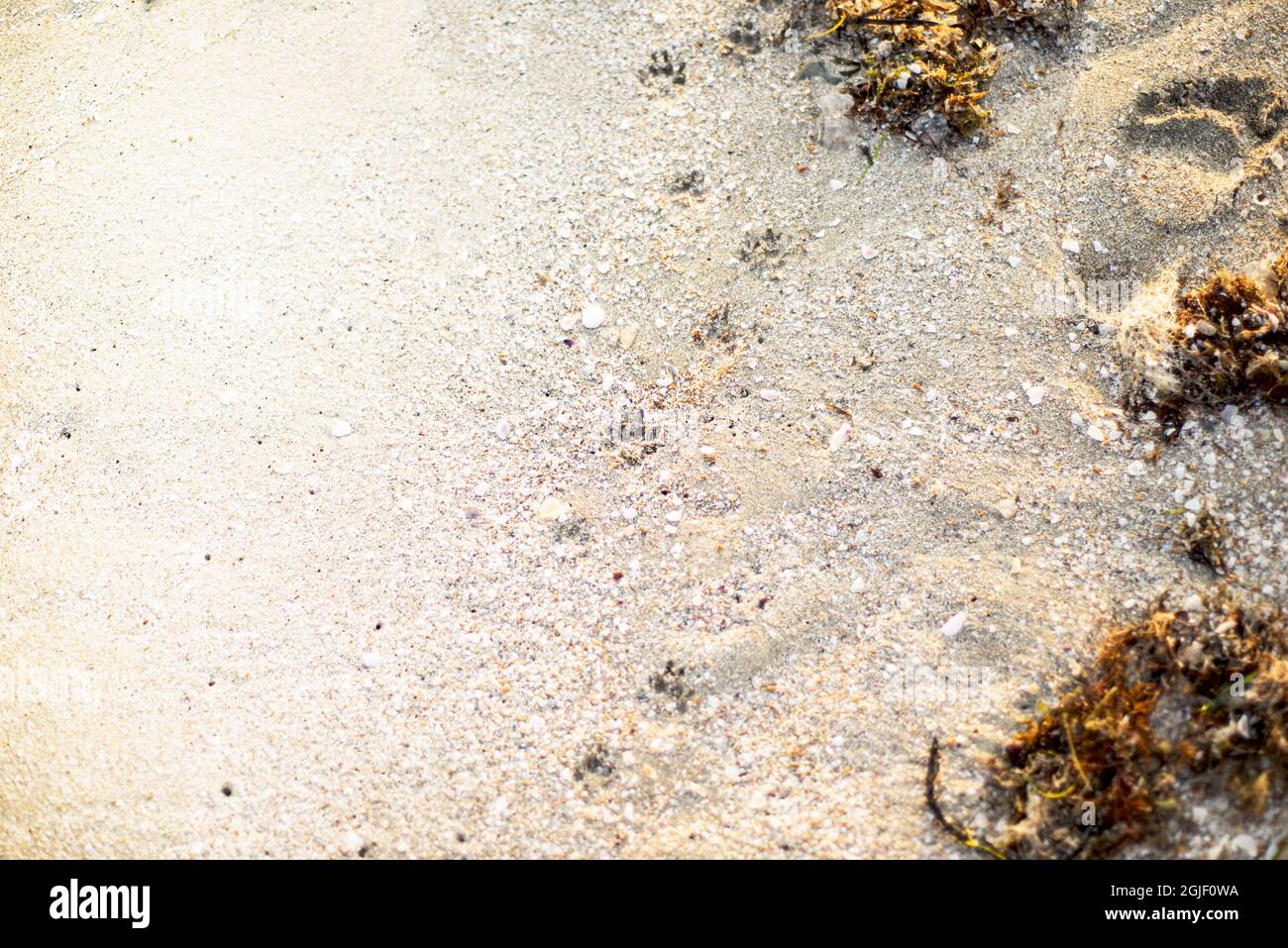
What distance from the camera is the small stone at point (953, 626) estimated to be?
110 inches

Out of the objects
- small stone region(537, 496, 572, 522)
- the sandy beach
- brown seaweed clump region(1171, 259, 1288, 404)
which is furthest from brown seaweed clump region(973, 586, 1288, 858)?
small stone region(537, 496, 572, 522)

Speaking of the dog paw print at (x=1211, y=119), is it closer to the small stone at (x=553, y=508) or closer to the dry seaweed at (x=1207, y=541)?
the dry seaweed at (x=1207, y=541)

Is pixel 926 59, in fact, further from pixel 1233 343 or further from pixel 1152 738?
pixel 1152 738

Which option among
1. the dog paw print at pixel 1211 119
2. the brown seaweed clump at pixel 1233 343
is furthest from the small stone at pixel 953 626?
the dog paw print at pixel 1211 119

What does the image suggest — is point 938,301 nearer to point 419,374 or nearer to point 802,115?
point 802,115

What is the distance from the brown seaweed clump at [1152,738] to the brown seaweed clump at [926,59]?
2.05 metres

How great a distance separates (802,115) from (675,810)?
271 centimetres

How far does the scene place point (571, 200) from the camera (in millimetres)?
3383
